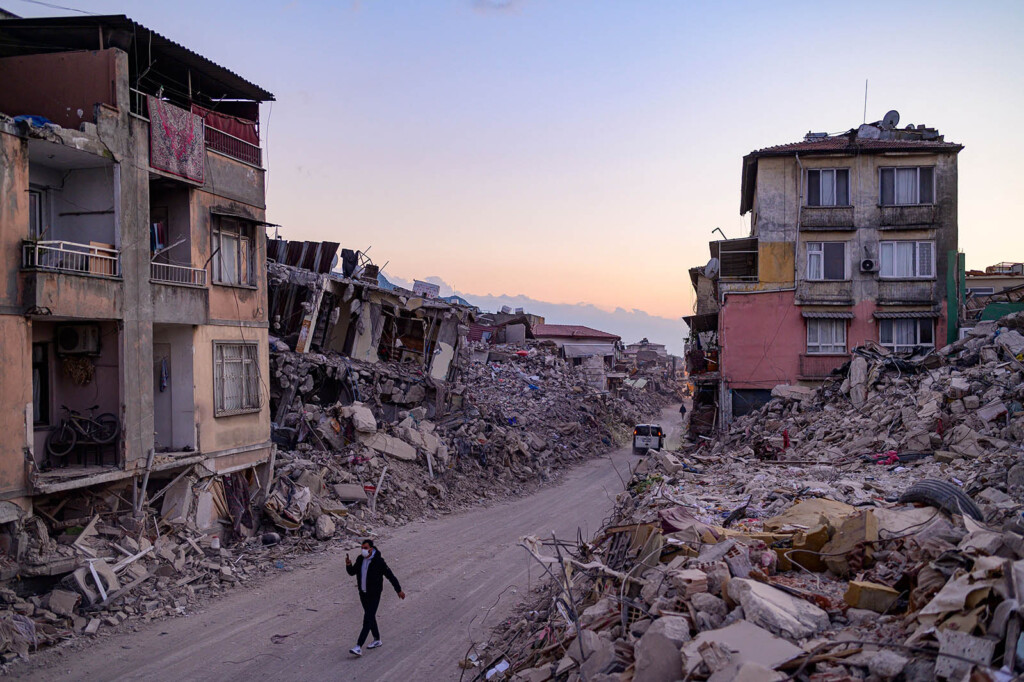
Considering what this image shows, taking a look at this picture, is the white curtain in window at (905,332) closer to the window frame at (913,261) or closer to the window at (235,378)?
the window frame at (913,261)

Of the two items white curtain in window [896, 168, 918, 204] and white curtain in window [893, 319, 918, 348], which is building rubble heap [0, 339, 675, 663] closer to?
white curtain in window [893, 319, 918, 348]

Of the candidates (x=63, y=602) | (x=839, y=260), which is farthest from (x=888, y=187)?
(x=63, y=602)

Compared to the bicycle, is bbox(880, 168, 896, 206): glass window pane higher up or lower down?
higher up

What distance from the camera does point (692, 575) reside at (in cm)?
650

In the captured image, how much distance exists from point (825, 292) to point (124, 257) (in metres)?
23.6

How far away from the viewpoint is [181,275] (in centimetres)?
→ 1502

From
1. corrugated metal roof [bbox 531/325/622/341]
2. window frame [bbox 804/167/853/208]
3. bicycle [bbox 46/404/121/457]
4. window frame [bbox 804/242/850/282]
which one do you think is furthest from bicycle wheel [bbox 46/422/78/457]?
corrugated metal roof [bbox 531/325/622/341]

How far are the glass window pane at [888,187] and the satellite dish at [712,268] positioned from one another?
6.44m

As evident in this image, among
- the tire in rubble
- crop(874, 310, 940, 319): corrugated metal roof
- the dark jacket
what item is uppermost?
crop(874, 310, 940, 319): corrugated metal roof

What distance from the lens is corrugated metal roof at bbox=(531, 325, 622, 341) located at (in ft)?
171

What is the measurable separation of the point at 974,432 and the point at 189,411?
52.8 ft

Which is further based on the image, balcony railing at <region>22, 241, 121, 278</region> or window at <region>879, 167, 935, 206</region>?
window at <region>879, 167, 935, 206</region>

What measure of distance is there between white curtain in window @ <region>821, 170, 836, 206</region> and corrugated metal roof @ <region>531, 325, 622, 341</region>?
2656 cm

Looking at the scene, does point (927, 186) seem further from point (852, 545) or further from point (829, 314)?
point (852, 545)
